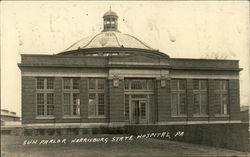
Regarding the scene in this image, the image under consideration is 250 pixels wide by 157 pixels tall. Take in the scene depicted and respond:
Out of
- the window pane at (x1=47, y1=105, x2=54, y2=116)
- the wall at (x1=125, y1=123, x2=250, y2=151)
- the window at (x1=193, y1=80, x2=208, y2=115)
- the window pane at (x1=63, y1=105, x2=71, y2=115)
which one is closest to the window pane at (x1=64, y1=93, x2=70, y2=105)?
the window pane at (x1=63, y1=105, x2=71, y2=115)

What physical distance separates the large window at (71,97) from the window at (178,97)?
8335mm

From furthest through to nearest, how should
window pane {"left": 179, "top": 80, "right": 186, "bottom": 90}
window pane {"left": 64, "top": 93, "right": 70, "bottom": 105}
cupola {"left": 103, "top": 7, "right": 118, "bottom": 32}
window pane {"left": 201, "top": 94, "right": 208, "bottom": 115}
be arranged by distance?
cupola {"left": 103, "top": 7, "right": 118, "bottom": 32}, window pane {"left": 201, "top": 94, "right": 208, "bottom": 115}, window pane {"left": 179, "top": 80, "right": 186, "bottom": 90}, window pane {"left": 64, "top": 93, "right": 70, "bottom": 105}

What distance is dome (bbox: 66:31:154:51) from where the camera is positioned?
39031mm

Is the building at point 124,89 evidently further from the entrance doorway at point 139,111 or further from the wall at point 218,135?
the wall at point 218,135

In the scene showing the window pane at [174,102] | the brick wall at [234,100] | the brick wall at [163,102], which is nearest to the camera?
the brick wall at [163,102]

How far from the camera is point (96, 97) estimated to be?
3353 cm

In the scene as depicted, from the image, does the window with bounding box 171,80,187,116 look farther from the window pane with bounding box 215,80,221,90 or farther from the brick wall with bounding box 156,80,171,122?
the window pane with bounding box 215,80,221,90

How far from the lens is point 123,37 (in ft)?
134

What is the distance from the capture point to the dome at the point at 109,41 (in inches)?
1537

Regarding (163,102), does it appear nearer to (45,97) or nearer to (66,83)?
(66,83)

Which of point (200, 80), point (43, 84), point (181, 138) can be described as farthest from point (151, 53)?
point (181, 138)

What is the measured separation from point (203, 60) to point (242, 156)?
24.0 meters

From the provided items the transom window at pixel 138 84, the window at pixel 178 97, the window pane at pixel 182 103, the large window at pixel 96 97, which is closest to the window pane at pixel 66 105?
the large window at pixel 96 97

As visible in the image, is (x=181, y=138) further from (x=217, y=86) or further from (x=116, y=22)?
(x=116, y=22)
